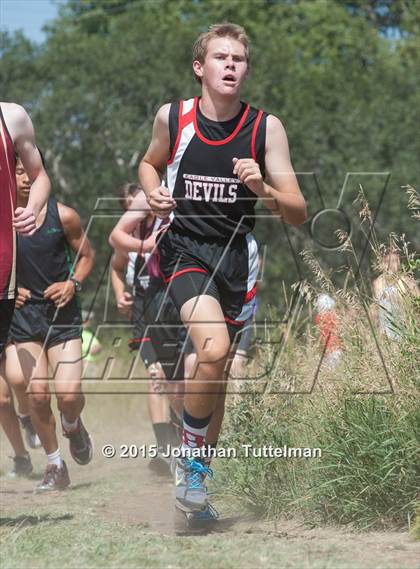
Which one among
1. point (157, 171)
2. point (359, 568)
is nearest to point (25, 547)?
point (359, 568)

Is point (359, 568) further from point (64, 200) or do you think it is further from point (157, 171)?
point (64, 200)

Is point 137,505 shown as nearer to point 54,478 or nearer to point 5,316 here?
point 54,478

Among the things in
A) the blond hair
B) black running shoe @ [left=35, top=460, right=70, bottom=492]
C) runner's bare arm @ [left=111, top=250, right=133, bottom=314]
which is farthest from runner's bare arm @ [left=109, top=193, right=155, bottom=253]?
the blond hair

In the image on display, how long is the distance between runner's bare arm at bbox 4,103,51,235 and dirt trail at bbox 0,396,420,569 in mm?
1674

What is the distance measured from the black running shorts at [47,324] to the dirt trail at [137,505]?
108 cm

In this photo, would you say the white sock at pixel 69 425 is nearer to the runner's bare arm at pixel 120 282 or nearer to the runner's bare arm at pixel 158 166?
A: the runner's bare arm at pixel 120 282

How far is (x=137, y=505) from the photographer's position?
6.93m

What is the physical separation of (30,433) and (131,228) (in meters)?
2.11

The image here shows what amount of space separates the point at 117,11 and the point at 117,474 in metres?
24.2

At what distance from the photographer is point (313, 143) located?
17.7 metres

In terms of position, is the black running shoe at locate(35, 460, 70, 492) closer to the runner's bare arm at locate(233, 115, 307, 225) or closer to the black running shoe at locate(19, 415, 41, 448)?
the black running shoe at locate(19, 415, 41, 448)

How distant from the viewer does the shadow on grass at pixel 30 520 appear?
5.68m

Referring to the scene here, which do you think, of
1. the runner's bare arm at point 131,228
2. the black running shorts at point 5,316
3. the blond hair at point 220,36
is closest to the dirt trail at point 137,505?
the black running shorts at point 5,316

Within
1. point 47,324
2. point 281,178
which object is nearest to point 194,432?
point 281,178
